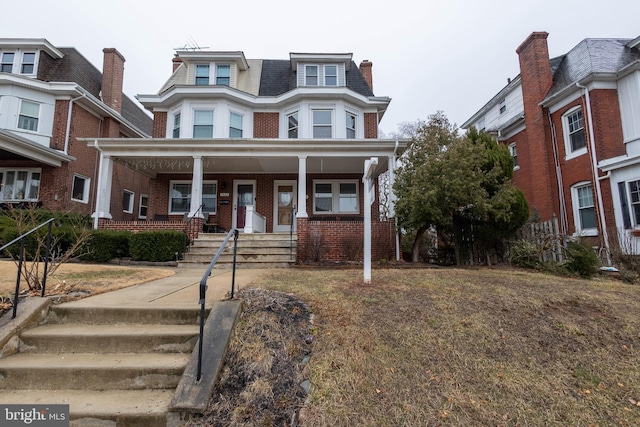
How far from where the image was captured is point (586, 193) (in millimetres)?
12242

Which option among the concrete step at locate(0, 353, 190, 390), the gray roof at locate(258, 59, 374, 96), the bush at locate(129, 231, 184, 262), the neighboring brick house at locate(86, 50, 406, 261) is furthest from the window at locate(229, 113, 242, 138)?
the concrete step at locate(0, 353, 190, 390)

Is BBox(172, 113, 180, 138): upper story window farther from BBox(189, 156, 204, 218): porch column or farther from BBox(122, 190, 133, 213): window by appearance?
BBox(122, 190, 133, 213): window

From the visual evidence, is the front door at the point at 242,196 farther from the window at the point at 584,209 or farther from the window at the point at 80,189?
the window at the point at 584,209

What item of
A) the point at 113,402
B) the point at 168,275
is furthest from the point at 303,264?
the point at 113,402

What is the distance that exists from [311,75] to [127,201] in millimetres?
12037

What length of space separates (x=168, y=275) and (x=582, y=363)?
23.1ft

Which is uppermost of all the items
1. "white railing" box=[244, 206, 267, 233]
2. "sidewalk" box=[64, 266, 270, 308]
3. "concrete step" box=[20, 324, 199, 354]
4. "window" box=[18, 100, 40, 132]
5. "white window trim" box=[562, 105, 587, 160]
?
"window" box=[18, 100, 40, 132]

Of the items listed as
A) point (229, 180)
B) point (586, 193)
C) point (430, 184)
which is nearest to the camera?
point (430, 184)

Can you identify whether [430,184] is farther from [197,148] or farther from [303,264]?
[197,148]

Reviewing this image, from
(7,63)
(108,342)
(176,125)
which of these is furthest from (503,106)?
(7,63)

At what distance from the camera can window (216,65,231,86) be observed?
1466 cm

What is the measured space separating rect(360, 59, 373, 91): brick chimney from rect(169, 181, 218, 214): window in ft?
30.3

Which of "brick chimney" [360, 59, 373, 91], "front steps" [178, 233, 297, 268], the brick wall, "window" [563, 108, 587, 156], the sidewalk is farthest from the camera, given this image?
"brick chimney" [360, 59, 373, 91]

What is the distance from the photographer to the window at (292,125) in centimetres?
1402
